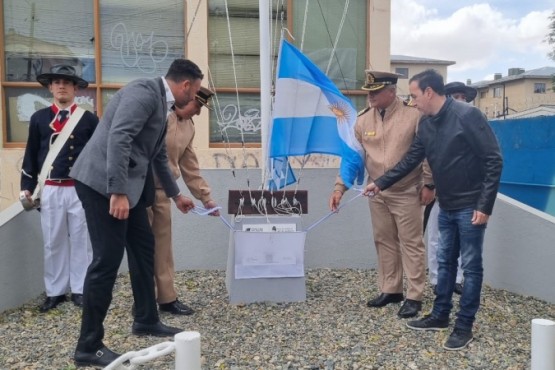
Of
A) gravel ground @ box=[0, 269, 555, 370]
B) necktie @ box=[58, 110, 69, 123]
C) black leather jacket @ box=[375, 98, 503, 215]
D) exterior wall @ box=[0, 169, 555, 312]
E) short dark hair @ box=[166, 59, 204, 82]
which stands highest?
short dark hair @ box=[166, 59, 204, 82]

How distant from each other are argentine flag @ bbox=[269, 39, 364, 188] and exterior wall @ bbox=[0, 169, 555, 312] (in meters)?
1.29

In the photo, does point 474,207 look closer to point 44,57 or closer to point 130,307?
point 130,307

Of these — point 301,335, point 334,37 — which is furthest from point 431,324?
point 334,37

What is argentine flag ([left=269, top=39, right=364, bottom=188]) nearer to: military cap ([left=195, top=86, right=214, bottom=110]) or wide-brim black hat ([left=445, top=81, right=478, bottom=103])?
military cap ([left=195, top=86, right=214, bottom=110])

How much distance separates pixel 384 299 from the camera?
502cm

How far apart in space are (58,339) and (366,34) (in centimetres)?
517

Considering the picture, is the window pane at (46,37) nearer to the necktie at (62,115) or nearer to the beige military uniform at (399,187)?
the necktie at (62,115)

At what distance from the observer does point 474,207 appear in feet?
13.1

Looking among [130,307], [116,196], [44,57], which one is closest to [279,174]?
[130,307]

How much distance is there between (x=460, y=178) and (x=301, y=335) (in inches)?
66.5

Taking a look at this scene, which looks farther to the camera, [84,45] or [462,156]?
[84,45]

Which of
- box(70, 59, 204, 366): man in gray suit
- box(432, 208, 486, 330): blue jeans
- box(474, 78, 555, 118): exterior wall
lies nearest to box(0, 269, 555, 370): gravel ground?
box(432, 208, 486, 330): blue jeans

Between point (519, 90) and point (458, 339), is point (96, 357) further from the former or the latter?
point (519, 90)

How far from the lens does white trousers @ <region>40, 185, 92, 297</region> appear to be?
492cm
